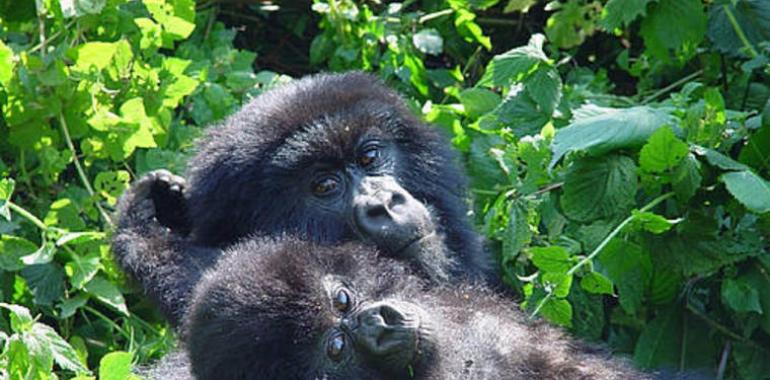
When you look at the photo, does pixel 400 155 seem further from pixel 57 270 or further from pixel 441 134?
pixel 57 270

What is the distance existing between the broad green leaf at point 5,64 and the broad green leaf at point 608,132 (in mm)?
1859

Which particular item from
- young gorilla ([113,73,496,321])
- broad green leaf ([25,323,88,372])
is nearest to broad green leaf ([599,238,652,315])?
young gorilla ([113,73,496,321])

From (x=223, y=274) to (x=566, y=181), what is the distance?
3.47 ft

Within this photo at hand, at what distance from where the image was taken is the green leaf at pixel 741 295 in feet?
14.5

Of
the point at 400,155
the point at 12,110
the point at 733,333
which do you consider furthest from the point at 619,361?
the point at 12,110

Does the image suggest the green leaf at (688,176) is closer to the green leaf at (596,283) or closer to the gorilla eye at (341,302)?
the green leaf at (596,283)

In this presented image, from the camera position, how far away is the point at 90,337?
527cm

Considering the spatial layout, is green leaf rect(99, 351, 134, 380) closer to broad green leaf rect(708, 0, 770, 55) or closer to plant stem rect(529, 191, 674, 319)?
plant stem rect(529, 191, 674, 319)

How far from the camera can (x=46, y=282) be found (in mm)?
5074

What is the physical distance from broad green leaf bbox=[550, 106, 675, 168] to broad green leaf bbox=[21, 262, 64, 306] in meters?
1.70

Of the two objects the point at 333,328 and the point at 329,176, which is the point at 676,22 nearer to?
the point at 329,176

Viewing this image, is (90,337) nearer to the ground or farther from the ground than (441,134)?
nearer to the ground

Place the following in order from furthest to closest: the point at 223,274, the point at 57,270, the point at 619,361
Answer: the point at 57,270 → the point at 619,361 → the point at 223,274

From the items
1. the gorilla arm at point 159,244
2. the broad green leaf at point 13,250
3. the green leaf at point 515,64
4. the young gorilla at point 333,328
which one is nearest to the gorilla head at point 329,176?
the gorilla arm at point 159,244
